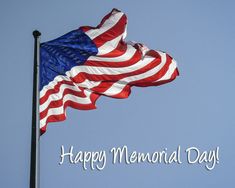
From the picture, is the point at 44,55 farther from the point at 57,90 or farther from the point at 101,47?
the point at 101,47

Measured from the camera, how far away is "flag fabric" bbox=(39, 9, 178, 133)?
1014cm

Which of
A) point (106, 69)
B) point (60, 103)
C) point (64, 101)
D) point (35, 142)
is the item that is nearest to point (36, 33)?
point (35, 142)

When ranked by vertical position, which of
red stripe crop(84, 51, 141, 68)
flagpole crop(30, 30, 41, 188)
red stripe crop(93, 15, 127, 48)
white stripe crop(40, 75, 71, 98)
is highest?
red stripe crop(93, 15, 127, 48)

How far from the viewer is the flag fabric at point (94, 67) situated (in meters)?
10.1

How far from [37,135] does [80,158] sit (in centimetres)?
736

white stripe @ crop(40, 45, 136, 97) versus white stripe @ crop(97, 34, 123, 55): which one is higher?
white stripe @ crop(97, 34, 123, 55)

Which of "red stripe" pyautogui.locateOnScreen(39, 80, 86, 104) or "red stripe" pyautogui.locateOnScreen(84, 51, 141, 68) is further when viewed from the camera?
"red stripe" pyautogui.locateOnScreen(84, 51, 141, 68)

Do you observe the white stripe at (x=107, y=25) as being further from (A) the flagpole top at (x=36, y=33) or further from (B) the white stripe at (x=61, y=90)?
(A) the flagpole top at (x=36, y=33)

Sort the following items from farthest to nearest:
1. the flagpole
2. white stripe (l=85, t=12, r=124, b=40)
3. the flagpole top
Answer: white stripe (l=85, t=12, r=124, b=40) → the flagpole top → the flagpole

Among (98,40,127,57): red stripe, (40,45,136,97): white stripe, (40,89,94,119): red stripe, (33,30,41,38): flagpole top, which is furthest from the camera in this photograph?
(98,40,127,57): red stripe

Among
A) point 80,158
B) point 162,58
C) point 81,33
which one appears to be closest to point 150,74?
point 162,58

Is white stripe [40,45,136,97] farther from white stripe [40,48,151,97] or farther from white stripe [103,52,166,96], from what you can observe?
white stripe [103,52,166,96]

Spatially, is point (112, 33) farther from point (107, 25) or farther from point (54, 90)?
point (54, 90)

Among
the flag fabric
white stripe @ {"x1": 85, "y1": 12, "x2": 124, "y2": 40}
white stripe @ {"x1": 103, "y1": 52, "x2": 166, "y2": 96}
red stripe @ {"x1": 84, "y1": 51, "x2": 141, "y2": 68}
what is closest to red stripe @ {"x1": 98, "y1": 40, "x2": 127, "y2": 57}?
the flag fabric
